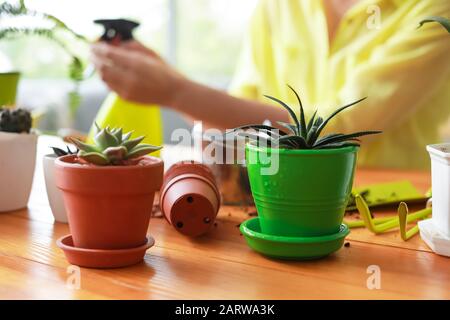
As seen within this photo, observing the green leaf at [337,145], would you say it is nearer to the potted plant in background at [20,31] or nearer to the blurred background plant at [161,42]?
the potted plant in background at [20,31]

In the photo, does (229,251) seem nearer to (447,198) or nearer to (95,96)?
(447,198)

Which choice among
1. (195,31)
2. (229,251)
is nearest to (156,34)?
(195,31)

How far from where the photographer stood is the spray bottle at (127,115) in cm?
113

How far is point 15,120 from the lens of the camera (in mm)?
919

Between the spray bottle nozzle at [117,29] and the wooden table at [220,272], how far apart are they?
420 millimetres

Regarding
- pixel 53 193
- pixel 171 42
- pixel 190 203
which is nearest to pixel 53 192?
pixel 53 193

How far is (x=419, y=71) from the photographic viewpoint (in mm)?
1418

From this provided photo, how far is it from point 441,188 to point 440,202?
18 mm

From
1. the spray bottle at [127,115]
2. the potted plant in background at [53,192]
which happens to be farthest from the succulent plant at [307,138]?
the spray bottle at [127,115]

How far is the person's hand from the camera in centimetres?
122

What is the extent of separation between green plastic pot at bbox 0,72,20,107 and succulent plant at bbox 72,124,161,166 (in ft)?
1.34

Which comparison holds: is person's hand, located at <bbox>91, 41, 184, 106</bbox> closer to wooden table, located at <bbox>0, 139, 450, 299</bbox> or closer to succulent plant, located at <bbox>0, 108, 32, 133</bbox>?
succulent plant, located at <bbox>0, 108, 32, 133</bbox>

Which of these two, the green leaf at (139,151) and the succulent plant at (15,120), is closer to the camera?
the green leaf at (139,151)
